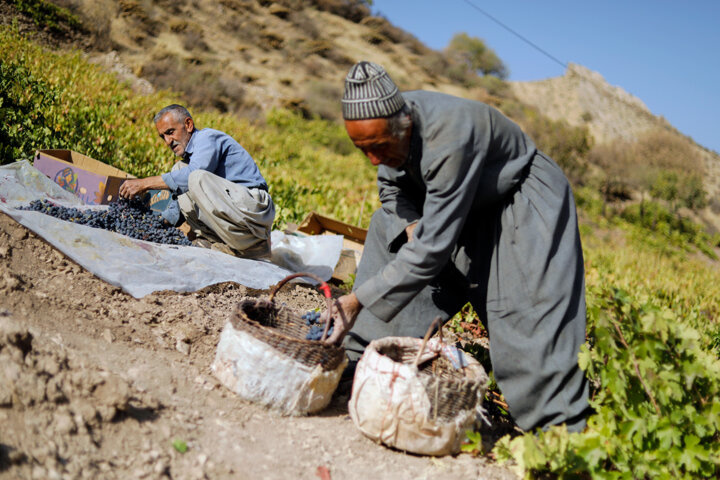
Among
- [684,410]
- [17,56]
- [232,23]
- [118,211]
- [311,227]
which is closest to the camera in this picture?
[684,410]

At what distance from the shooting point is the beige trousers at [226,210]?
13.0 ft

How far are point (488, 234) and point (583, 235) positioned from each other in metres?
13.9

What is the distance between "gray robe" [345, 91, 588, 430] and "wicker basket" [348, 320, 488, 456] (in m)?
0.23

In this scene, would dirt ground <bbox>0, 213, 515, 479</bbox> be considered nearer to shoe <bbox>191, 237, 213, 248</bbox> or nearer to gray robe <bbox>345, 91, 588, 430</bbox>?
gray robe <bbox>345, 91, 588, 430</bbox>

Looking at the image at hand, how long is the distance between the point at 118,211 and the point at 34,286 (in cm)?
120

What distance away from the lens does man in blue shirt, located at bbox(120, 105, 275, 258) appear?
4.00 m

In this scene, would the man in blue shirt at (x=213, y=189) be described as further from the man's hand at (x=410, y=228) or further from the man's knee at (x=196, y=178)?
the man's hand at (x=410, y=228)

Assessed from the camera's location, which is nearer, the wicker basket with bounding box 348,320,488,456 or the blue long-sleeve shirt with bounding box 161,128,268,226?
the wicker basket with bounding box 348,320,488,456

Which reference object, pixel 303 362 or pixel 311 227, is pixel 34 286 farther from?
pixel 311 227

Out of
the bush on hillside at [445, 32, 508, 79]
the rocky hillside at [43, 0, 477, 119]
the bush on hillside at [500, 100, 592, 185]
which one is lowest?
the rocky hillside at [43, 0, 477, 119]

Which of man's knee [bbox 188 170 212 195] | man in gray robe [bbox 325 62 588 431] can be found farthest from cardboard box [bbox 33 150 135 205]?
man in gray robe [bbox 325 62 588 431]

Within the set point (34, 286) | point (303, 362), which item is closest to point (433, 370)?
point (303, 362)

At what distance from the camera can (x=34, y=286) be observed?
2.83 meters

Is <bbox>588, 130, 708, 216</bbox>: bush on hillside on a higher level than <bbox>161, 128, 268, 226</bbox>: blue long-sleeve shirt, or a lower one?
higher
